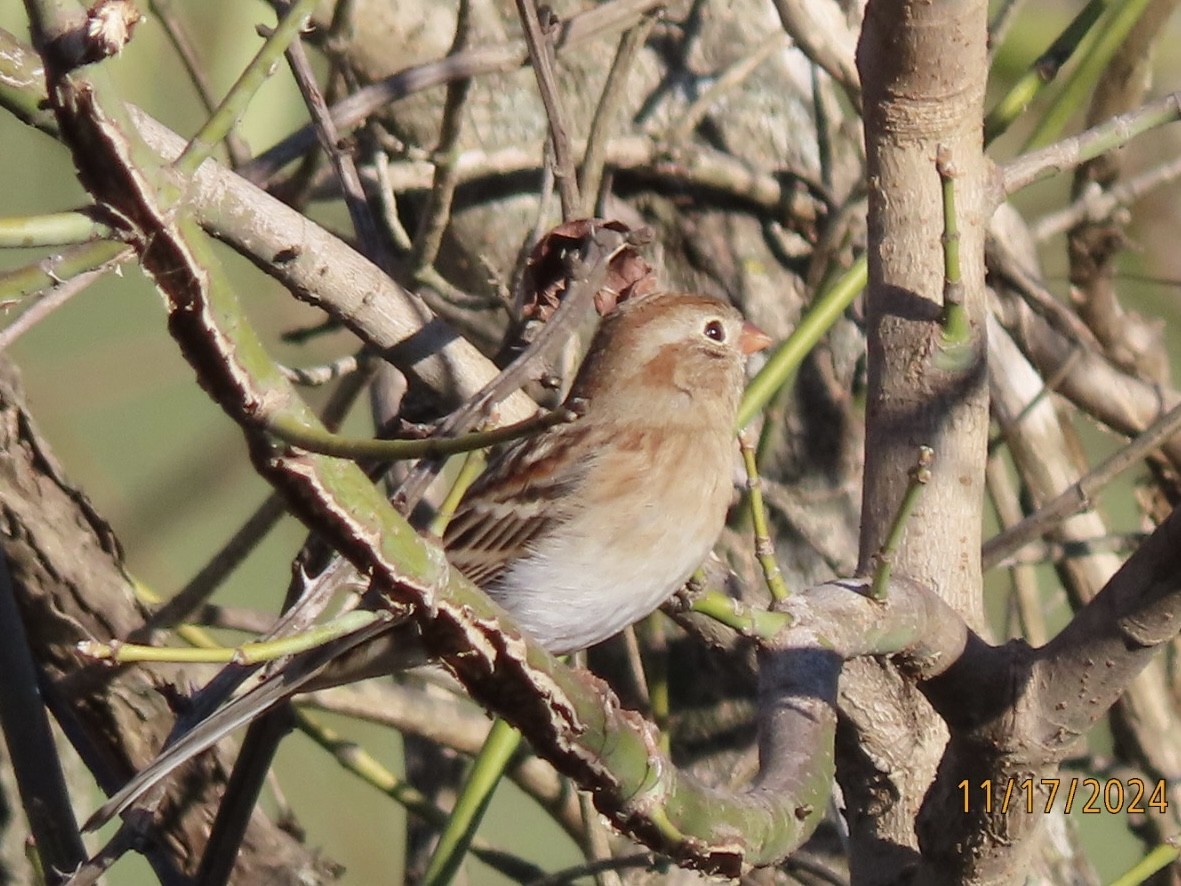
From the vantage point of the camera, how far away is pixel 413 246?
8.26ft

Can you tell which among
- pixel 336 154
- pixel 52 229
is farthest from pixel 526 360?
pixel 336 154

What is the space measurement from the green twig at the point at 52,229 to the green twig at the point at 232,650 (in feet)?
0.84

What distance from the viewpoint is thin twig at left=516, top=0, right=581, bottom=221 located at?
1.97 metres

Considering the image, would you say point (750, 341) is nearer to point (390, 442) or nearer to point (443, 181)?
point (443, 181)

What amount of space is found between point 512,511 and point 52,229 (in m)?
1.53

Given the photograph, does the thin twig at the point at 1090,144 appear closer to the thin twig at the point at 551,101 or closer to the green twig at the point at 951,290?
the green twig at the point at 951,290

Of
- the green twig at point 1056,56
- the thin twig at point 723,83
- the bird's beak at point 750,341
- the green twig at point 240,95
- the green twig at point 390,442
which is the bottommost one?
the green twig at point 390,442

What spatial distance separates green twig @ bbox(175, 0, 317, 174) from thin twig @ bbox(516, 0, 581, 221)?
2.30ft

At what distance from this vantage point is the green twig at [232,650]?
3.31 ft

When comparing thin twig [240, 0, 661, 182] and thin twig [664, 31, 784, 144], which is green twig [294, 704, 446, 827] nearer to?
thin twig [240, 0, 661, 182]

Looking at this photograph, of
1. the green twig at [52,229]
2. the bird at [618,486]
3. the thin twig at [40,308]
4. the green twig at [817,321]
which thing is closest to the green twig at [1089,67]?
the green twig at [817,321]

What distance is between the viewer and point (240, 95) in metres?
1.10

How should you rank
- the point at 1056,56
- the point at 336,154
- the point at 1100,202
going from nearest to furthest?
the point at 336,154 < the point at 1056,56 < the point at 1100,202

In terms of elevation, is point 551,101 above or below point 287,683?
above
